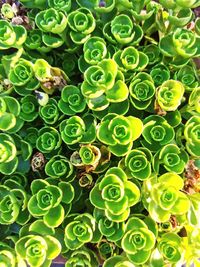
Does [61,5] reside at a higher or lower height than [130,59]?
higher

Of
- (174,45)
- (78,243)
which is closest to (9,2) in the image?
(174,45)

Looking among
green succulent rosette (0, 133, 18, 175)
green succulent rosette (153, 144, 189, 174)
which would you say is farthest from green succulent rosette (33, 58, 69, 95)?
green succulent rosette (153, 144, 189, 174)

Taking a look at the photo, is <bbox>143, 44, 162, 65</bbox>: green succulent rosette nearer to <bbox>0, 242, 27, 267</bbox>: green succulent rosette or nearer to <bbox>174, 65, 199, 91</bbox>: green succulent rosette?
<bbox>174, 65, 199, 91</bbox>: green succulent rosette

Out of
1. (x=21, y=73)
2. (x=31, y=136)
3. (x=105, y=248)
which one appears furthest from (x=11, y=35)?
(x=105, y=248)

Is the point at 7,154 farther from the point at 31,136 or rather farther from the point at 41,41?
the point at 41,41

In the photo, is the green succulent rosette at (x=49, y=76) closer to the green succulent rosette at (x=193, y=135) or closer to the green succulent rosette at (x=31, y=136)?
the green succulent rosette at (x=31, y=136)
